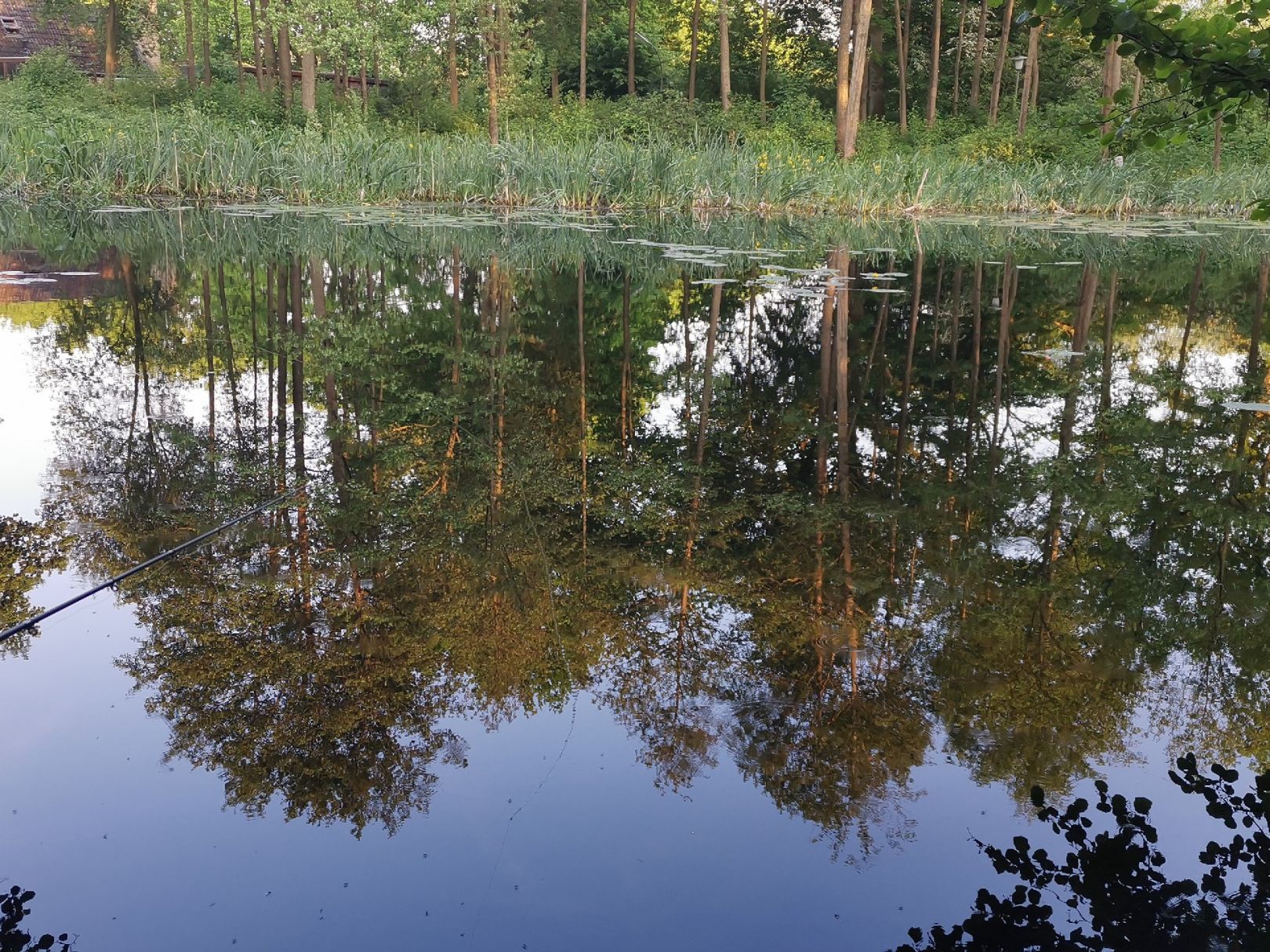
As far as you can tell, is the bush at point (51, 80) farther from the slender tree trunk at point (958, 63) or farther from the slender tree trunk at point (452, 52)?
the slender tree trunk at point (958, 63)

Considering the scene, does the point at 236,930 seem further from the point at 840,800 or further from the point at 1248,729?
the point at 1248,729

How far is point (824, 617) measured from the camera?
9.86 feet

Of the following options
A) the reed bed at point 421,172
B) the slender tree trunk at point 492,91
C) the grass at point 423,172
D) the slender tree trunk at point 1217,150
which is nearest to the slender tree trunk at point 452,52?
the slender tree trunk at point 492,91

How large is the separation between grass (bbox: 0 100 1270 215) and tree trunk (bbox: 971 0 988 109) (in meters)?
12.9

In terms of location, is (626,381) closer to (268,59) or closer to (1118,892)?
(1118,892)

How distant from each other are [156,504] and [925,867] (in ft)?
9.61

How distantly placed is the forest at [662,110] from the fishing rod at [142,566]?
9.23ft

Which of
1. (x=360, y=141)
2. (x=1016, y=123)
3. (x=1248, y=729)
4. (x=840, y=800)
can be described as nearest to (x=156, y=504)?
(x=840, y=800)

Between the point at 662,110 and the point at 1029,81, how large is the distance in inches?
396

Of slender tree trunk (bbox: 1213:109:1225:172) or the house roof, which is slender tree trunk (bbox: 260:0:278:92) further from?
slender tree trunk (bbox: 1213:109:1225:172)

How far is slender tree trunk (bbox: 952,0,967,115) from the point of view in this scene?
31.5 meters

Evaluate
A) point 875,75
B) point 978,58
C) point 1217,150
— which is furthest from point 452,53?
point 1217,150

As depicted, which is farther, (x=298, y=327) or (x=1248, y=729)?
(x=298, y=327)

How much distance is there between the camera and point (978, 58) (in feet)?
102
